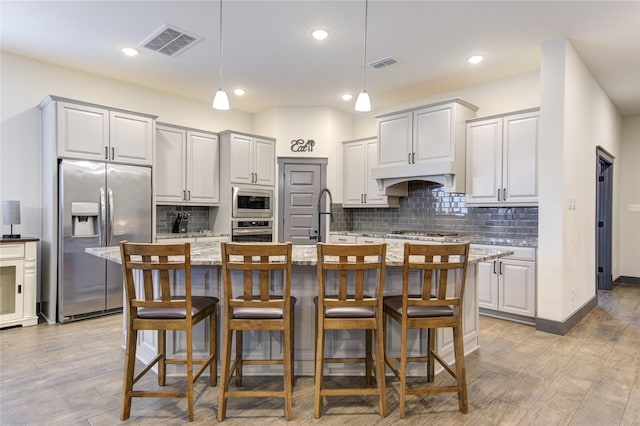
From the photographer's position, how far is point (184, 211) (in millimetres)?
5504

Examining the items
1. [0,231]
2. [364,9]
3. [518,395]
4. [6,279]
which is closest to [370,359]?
[518,395]

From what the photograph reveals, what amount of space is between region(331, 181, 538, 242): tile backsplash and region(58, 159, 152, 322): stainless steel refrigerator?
10.0ft

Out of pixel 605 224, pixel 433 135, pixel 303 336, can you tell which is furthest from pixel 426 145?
pixel 605 224

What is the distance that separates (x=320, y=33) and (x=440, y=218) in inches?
121

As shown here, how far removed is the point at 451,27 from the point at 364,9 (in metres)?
0.91

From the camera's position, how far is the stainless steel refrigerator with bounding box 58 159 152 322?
155 inches

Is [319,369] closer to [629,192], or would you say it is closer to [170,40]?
[170,40]

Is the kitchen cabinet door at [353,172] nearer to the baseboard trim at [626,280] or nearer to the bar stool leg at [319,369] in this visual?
the bar stool leg at [319,369]

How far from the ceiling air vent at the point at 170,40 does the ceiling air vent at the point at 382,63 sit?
1.96m

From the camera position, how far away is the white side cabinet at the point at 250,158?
17.7ft

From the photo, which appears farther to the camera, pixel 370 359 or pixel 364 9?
pixel 364 9

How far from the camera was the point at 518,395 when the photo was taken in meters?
2.43

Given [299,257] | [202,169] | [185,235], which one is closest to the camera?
[299,257]

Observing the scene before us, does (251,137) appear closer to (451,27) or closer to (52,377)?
(451,27)
